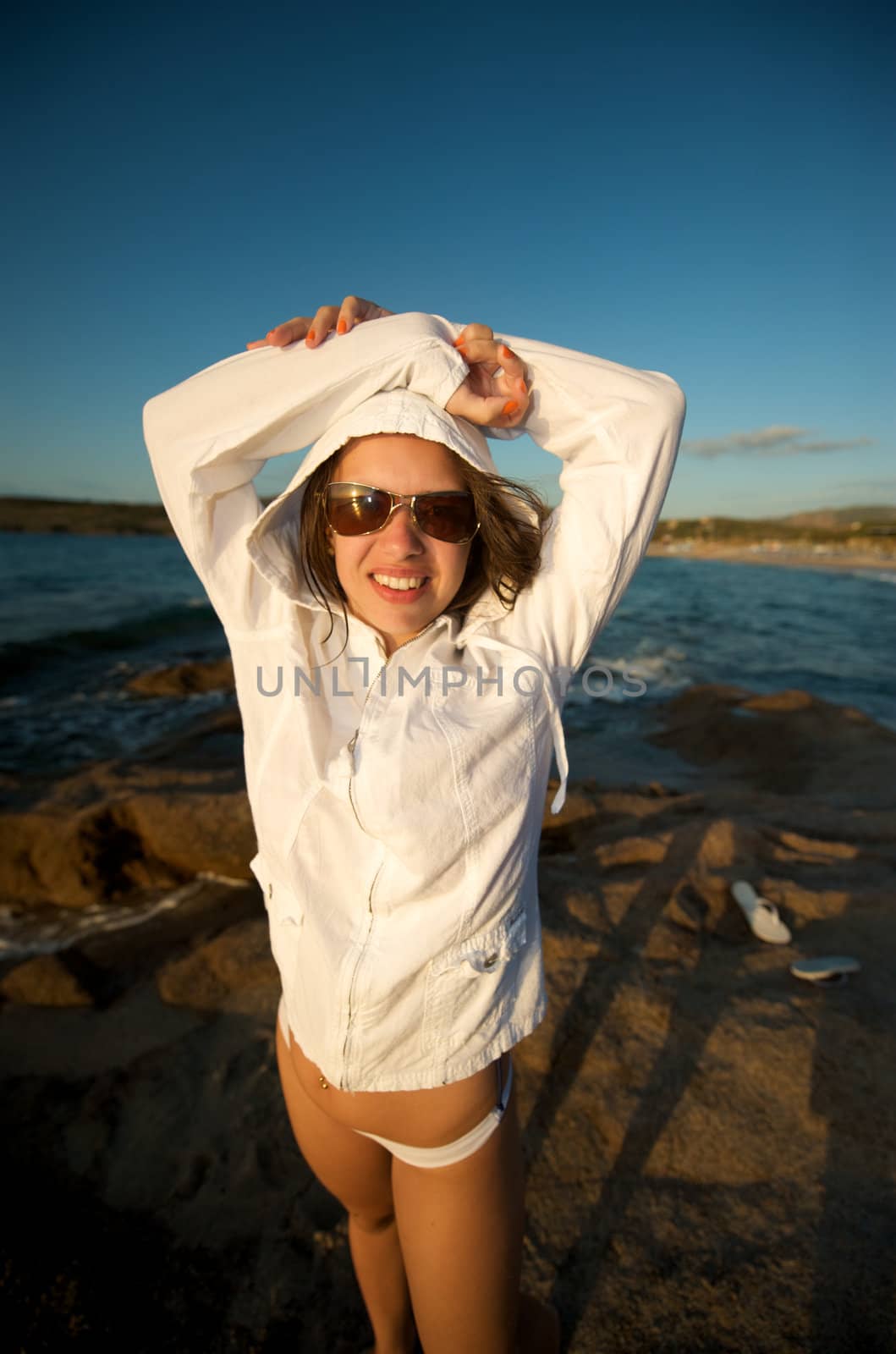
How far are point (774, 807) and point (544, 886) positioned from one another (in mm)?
2479

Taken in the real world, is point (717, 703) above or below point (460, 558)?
below

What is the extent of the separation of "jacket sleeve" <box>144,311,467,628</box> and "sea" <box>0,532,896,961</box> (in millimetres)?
3337

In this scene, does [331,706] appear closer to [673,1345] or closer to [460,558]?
[460,558]

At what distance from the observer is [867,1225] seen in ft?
6.37

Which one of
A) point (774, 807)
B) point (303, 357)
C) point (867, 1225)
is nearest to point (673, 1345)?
point (867, 1225)

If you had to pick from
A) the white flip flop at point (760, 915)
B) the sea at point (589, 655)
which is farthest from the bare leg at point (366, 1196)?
the sea at point (589, 655)

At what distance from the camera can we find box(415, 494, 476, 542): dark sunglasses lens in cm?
143

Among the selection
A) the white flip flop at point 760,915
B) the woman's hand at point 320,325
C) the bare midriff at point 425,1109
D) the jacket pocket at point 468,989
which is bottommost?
the white flip flop at point 760,915

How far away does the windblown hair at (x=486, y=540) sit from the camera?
1.48 m

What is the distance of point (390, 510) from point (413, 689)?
1.40ft

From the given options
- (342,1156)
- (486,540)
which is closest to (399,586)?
(486,540)

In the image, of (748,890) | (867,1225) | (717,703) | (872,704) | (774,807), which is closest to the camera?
(867,1225)

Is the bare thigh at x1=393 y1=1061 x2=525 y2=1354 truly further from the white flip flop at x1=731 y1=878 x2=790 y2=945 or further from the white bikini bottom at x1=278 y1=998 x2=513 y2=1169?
the white flip flop at x1=731 y1=878 x2=790 y2=945

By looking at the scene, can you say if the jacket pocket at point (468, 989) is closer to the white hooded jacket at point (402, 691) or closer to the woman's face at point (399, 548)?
the white hooded jacket at point (402, 691)
